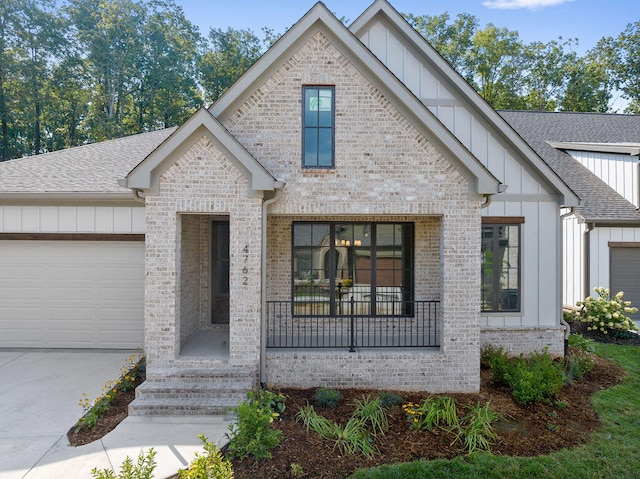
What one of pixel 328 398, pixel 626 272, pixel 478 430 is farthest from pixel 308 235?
pixel 626 272

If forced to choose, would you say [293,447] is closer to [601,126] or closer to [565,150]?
[565,150]

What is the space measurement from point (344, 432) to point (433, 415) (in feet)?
4.45

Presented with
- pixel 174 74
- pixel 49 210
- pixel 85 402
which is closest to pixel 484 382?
pixel 85 402

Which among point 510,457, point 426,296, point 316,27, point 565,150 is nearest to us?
point 510,457

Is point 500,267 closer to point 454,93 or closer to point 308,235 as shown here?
point 454,93

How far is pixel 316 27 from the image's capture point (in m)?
7.17

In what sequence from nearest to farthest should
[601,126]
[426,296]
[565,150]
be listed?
[426,296] < [565,150] < [601,126]

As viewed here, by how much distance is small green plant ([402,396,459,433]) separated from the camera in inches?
227

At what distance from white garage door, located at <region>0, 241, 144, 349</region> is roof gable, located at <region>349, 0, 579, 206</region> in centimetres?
698

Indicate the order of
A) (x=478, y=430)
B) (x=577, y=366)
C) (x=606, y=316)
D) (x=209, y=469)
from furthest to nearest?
1. (x=606, y=316)
2. (x=577, y=366)
3. (x=478, y=430)
4. (x=209, y=469)

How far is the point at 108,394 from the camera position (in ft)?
21.3

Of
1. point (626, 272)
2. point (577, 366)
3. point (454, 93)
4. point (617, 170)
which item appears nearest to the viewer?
point (577, 366)

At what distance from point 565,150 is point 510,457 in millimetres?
13177

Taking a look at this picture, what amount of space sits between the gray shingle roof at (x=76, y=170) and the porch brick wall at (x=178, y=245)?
96.1 inches
